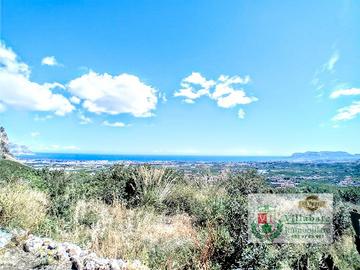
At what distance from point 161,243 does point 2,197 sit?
2778 millimetres

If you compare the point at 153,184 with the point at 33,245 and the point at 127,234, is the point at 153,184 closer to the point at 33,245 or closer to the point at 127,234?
the point at 127,234

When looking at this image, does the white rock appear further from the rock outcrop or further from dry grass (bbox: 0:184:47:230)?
dry grass (bbox: 0:184:47:230)

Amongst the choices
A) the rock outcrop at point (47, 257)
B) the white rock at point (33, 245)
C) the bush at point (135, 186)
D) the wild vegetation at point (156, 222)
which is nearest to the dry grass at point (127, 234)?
the wild vegetation at point (156, 222)

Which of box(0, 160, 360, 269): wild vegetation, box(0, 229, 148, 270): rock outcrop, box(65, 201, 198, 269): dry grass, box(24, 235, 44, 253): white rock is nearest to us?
box(0, 229, 148, 270): rock outcrop

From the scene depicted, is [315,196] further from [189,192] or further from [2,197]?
[2,197]

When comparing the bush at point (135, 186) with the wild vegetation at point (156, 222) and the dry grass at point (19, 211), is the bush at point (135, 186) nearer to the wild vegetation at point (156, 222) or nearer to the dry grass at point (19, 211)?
the wild vegetation at point (156, 222)

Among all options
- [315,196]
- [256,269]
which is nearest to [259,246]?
[256,269]

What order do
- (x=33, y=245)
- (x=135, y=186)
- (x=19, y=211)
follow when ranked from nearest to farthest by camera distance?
(x=33, y=245), (x=19, y=211), (x=135, y=186)

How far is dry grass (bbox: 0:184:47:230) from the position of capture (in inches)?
215

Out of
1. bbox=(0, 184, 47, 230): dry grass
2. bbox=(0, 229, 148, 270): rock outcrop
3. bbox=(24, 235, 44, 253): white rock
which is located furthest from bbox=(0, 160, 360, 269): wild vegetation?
bbox=(24, 235, 44, 253): white rock

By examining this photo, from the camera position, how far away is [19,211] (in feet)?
18.5

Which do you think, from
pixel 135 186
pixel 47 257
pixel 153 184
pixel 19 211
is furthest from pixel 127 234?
pixel 135 186

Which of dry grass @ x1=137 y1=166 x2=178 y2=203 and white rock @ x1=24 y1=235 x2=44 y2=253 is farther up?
dry grass @ x1=137 y1=166 x2=178 y2=203

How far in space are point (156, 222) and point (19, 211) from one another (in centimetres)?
278
